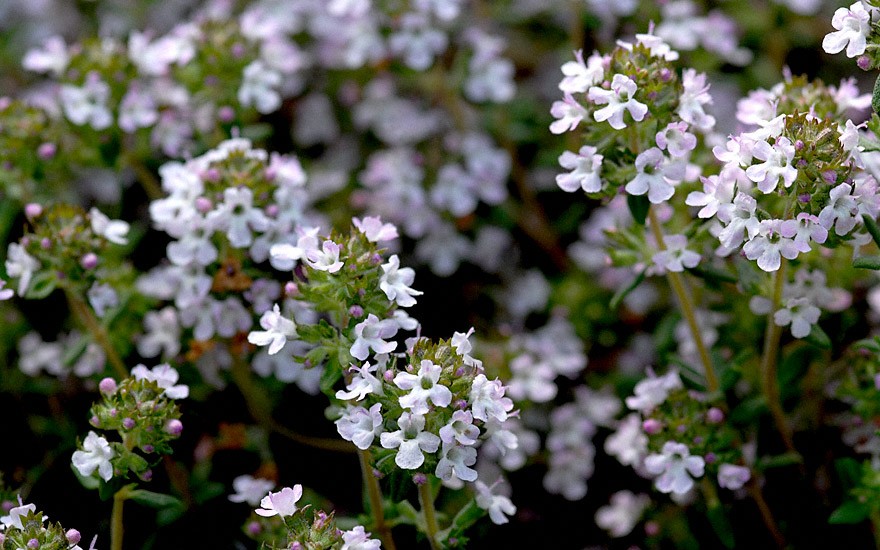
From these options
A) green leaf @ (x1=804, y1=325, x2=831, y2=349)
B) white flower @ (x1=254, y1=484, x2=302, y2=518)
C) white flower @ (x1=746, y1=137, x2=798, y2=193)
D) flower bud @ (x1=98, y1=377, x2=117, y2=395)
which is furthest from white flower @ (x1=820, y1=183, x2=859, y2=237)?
flower bud @ (x1=98, y1=377, x2=117, y2=395)

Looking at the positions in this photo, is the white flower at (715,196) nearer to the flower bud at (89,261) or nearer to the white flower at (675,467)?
the white flower at (675,467)

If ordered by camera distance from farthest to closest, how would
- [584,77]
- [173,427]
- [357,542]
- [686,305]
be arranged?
[686,305] → [584,77] → [173,427] → [357,542]

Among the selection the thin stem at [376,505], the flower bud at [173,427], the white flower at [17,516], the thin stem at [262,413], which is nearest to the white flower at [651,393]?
the thin stem at [376,505]

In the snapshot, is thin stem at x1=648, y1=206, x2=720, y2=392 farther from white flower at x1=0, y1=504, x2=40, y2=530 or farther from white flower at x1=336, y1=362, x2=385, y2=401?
white flower at x1=0, y1=504, x2=40, y2=530

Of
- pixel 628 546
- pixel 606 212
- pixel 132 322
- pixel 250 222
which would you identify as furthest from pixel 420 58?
pixel 628 546

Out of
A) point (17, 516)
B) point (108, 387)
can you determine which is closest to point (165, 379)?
point (108, 387)

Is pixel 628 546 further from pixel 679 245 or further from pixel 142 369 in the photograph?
pixel 142 369

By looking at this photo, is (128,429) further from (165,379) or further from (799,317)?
(799,317)
